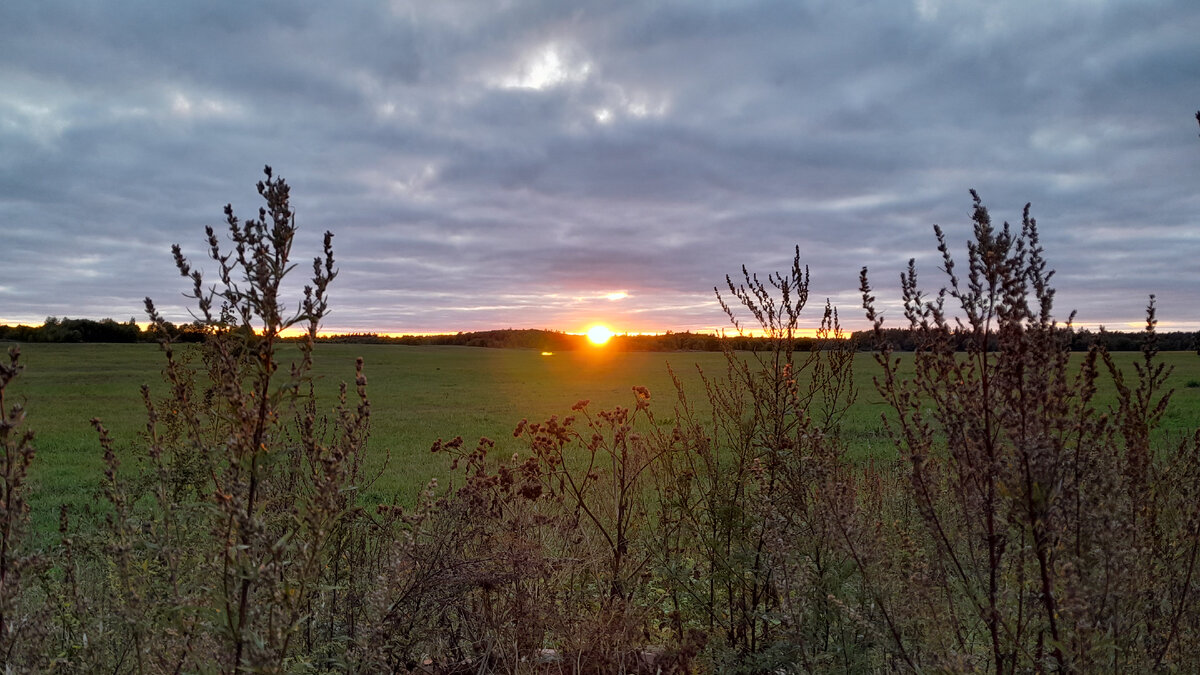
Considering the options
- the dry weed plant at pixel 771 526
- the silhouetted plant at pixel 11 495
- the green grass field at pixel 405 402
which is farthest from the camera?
the green grass field at pixel 405 402

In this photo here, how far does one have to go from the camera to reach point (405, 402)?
35.2 metres

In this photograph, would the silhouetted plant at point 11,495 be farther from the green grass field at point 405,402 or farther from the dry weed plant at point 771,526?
A: the dry weed plant at point 771,526

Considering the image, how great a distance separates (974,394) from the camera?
8.51ft

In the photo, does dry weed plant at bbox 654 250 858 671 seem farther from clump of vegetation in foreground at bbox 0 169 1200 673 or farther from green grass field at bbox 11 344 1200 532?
green grass field at bbox 11 344 1200 532

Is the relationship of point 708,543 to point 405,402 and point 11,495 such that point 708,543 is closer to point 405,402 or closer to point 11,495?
point 11,495

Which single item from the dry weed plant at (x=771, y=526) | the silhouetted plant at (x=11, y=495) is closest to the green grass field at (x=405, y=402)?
the silhouetted plant at (x=11, y=495)

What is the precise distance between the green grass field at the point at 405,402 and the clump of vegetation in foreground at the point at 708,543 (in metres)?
0.47

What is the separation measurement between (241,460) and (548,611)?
2902 millimetres

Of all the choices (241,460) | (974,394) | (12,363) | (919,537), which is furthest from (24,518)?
(919,537)

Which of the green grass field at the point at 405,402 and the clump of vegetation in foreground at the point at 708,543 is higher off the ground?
the clump of vegetation in foreground at the point at 708,543

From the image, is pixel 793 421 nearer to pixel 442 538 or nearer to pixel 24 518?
pixel 442 538

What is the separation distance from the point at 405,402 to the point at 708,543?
32.6 metres

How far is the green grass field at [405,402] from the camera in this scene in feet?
51.9

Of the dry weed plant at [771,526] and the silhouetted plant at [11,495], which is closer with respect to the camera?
the silhouetted plant at [11,495]
